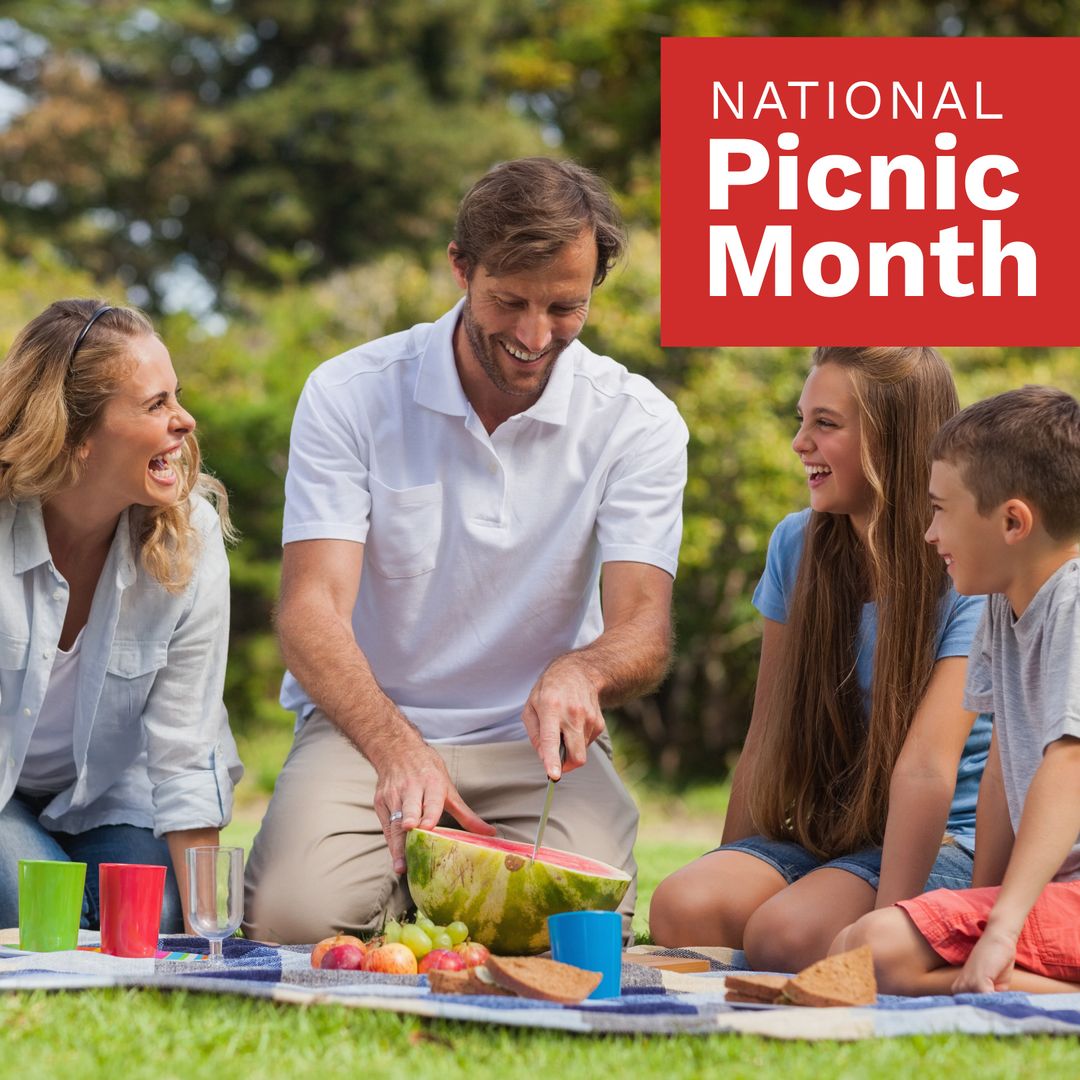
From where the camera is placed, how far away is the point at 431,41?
2381cm

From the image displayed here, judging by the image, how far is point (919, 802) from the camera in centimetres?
363

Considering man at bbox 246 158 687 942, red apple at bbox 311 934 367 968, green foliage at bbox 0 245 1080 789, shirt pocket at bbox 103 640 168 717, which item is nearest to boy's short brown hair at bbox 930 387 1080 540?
man at bbox 246 158 687 942

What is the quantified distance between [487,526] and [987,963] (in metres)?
1.93

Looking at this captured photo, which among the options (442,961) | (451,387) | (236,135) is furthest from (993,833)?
(236,135)

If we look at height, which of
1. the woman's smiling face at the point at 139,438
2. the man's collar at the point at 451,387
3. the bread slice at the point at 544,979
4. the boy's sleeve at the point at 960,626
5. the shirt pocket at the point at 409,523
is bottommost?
the bread slice at the point at 544,979

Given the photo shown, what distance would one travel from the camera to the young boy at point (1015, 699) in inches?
128

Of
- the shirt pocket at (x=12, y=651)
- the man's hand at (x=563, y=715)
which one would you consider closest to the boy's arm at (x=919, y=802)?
the man's hand at (x=563, y=715)

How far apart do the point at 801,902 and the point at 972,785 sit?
0.68m

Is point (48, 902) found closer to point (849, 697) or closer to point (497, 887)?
point (497, 887)

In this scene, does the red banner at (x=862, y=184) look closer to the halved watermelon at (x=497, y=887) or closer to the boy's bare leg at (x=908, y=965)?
the halved watermelon at (x=497, y=887)

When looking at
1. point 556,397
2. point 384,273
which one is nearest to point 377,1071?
point 556,397

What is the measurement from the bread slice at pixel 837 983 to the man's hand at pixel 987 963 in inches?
9.6

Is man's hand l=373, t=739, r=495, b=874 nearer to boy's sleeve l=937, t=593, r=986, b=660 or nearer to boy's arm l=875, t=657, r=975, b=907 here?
boy's arm l=875, t=657, r=975, b=907

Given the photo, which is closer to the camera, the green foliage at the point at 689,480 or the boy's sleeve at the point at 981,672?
the boy's sleeve at the point at 981,672
